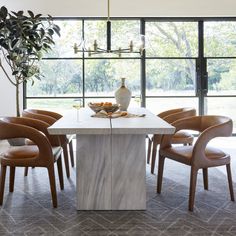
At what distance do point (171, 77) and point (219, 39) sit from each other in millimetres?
1246

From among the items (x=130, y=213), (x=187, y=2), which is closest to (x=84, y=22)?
(x=187, y=2)

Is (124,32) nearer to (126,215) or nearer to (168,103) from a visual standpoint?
(168,103)

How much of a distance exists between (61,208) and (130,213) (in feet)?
2.05

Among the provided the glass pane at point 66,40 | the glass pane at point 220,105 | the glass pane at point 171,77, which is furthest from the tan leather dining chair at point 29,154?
the glass pane at point 220,105

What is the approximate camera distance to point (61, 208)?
2.95 meters

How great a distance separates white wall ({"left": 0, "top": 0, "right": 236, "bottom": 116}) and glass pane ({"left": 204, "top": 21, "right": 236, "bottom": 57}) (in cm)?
30

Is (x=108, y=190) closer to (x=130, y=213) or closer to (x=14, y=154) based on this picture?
(x=130, y=213)

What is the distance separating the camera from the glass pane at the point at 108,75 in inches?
264

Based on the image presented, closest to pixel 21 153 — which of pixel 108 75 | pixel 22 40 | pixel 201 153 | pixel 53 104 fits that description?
pixel 201 153

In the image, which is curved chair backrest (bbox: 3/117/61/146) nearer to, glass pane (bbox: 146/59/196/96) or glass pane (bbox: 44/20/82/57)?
glass pane (bbox: 44/20/82/57)

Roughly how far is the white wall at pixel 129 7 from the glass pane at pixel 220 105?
1.73 metres

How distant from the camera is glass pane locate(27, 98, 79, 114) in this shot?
6719 mm

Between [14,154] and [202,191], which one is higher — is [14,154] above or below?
above

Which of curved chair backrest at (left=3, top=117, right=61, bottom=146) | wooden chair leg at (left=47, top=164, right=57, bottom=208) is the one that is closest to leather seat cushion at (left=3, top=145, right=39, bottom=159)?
wooden chair leg at (left=47, top=164, right=57, bottom=208)
